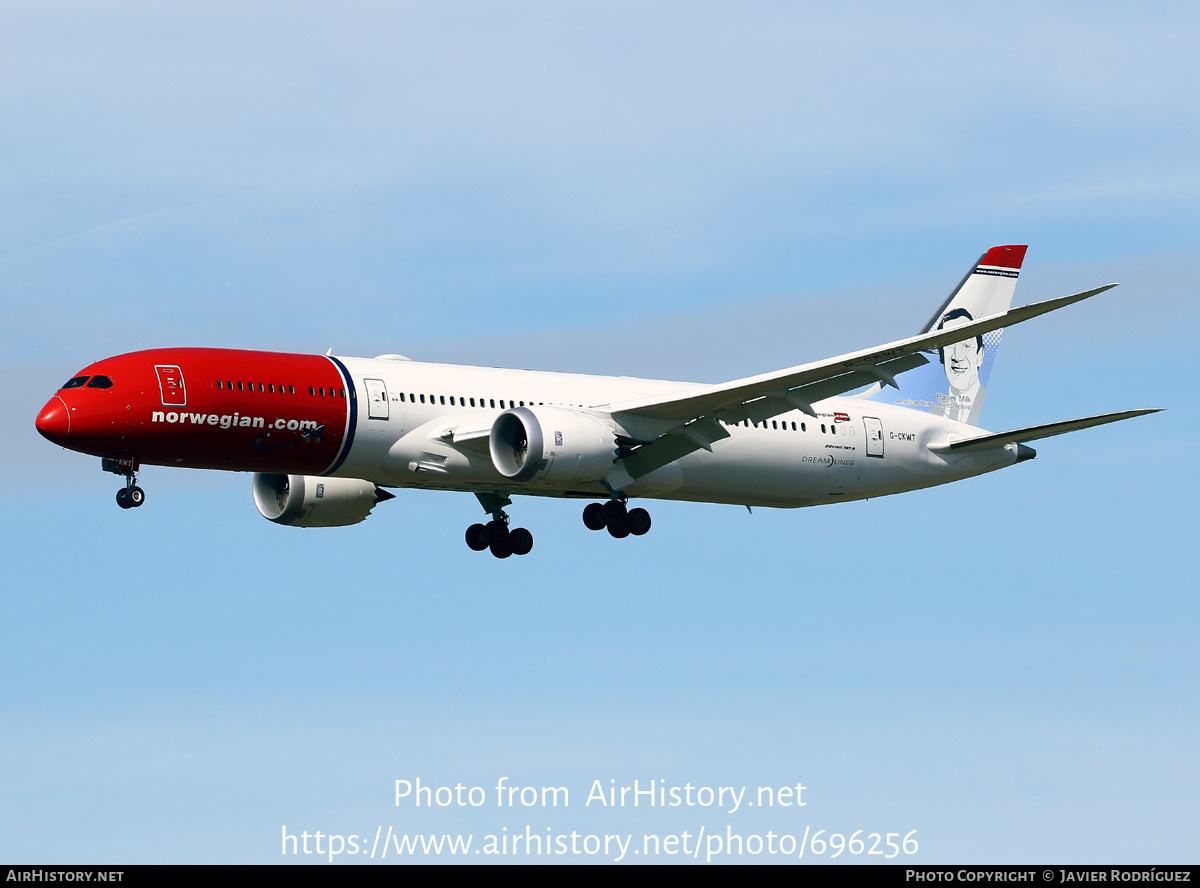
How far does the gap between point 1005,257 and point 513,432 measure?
825 inches

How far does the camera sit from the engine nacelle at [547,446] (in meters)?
44.5

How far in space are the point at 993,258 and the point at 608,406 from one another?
Result: 56.4ft

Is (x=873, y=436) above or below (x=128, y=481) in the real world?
above

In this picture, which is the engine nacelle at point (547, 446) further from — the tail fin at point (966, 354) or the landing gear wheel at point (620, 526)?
the tail fin at point (966, 354)

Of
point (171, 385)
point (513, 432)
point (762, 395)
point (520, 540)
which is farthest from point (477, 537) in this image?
point (171, 385)

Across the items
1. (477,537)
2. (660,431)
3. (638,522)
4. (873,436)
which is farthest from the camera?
(873,436)

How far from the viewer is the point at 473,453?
45562mm

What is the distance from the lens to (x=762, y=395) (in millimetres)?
46031

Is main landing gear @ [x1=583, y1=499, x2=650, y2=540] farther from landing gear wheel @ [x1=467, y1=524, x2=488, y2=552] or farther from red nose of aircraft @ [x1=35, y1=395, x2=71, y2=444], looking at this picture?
Result: red nose of aircraft @ [x1=35, y1=395, x2=71, y2=444]

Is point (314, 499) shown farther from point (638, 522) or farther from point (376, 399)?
point (638, 522)

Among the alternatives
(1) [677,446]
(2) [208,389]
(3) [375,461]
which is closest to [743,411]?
(1) [677,446]

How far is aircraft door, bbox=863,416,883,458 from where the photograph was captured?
52562mm

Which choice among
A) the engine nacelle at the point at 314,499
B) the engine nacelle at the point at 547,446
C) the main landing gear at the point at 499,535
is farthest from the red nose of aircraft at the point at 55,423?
the main landing gear at the point at 499,535

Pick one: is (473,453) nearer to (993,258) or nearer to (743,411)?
(743,411)
